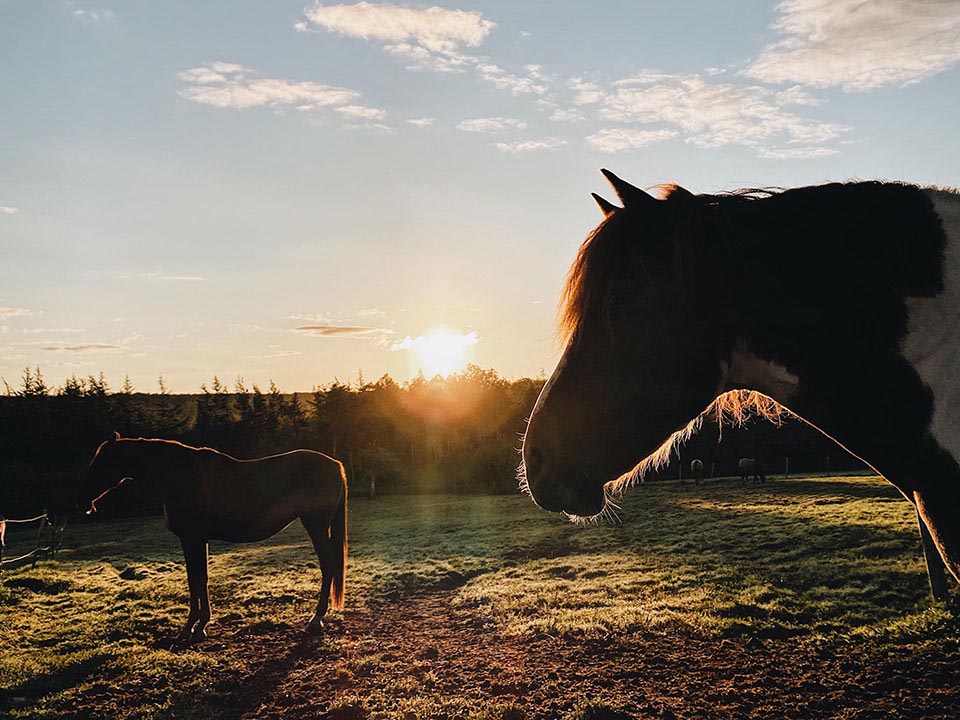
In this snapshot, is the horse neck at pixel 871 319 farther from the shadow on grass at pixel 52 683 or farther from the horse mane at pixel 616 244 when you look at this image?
the shadow on grass at pixel 52 683

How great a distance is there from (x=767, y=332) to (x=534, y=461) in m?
0.59

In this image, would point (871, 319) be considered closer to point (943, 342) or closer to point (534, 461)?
point (943, 342)

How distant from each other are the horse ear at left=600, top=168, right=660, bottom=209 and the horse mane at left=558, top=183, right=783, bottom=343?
0.10 ft

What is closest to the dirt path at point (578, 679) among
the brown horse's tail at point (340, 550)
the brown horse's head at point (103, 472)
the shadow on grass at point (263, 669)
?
the shadow on grass at point (263, 669)

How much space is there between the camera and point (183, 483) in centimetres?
860

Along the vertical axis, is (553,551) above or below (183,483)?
below

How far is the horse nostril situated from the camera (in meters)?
1.52

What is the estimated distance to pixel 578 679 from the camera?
246 inches

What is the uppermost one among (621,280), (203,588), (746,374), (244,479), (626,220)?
(626,220)

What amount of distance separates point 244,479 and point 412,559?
6455 millimetres

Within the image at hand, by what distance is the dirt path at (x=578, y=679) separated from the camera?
207 inches

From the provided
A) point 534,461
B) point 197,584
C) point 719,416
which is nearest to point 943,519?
point 719,416

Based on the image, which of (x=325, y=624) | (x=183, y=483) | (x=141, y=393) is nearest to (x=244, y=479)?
(x=183, y=483)

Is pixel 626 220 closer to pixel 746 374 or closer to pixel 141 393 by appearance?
pixel 746 374
